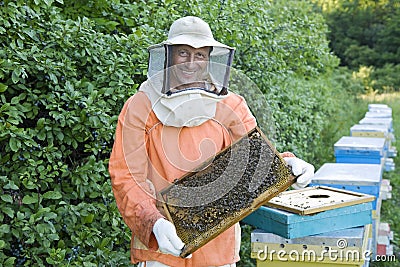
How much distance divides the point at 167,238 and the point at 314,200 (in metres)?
1.27

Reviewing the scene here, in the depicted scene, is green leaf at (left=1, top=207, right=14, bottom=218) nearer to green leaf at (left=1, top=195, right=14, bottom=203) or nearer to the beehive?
green leaf at (left=1, top=195, right=14, bottom=203)

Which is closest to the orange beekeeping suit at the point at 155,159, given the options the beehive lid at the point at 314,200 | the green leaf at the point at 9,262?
the beehive lid at the point at 314,200

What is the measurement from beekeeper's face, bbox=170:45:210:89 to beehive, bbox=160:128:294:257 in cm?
27

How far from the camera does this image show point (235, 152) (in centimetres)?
212

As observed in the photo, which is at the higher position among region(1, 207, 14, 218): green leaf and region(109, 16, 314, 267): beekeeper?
region(109, 16, 314, 267): beekeeper

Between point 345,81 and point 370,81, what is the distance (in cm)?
562

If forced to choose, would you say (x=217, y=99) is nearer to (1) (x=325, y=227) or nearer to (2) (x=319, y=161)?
(1) (x=325, y=227)

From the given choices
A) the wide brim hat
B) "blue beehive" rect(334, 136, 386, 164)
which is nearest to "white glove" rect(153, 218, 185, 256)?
the wide brim hat

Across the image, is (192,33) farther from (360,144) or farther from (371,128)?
(371,128)

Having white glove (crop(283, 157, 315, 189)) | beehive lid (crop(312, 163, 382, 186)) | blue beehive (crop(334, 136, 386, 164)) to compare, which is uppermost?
white glove (crop(283, 157, 315, 189))

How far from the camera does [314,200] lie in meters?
3.05

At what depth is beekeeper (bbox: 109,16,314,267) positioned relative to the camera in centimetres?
211

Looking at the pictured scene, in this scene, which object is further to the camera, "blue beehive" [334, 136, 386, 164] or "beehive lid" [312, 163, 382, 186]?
"blue beehive" [334, 136, 386, 164]

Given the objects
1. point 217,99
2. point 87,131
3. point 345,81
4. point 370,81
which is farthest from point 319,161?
point 370,81
